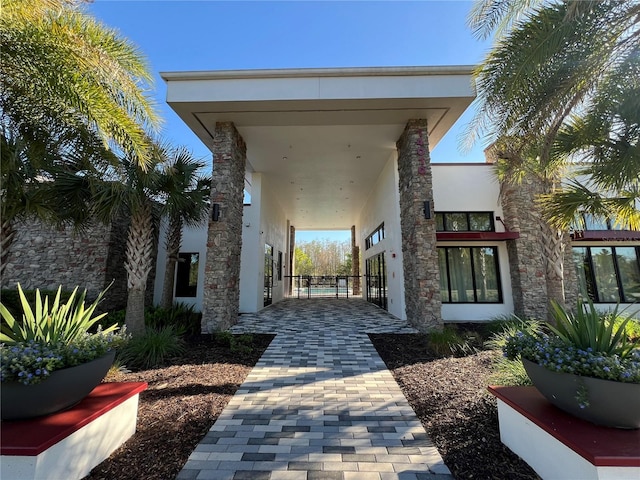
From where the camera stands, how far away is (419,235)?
723 cm

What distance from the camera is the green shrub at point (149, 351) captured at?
4.68 meters

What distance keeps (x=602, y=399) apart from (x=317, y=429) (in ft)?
7.20

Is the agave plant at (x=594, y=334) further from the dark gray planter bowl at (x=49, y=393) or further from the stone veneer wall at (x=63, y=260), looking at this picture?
the stone veneer wall at (x=63, y=260)

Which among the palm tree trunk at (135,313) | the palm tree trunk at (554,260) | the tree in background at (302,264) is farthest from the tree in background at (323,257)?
the palm tree trunk at (554,260)

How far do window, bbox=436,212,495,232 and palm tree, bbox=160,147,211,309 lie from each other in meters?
7.40

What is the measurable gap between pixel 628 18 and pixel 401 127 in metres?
4.85

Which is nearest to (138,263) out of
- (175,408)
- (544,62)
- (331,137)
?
(175,408)

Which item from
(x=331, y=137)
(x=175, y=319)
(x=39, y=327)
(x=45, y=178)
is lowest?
(x=175, y=319)

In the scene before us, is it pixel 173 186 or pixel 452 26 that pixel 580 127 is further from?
pixel 173 186

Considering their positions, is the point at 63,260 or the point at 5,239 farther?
the point at 63,260

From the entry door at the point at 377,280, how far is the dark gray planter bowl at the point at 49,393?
9.89 m

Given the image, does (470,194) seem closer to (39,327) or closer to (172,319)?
(172,319)

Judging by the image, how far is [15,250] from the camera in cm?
908

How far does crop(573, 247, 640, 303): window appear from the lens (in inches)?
369
